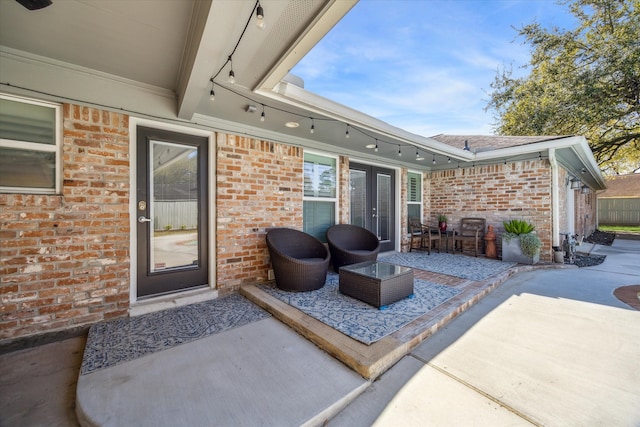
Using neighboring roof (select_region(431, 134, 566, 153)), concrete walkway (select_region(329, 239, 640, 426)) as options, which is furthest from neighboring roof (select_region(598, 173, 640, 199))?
concrete walkway (select_region(329, 239, 640, 426))

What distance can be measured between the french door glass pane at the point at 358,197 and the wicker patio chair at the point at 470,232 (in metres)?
2.35

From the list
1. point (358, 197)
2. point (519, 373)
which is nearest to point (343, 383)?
point (519, 373)

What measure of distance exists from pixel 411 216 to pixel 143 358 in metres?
6.29

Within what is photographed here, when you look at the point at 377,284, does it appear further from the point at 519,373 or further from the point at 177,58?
the point at 177,58

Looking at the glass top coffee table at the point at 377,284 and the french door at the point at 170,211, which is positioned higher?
the french door at the point at 170,211

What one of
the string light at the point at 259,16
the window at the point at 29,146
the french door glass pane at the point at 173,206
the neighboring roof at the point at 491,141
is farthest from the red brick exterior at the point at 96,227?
the neighboring roof at the point at 491,141

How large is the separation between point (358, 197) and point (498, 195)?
3304 millimetres

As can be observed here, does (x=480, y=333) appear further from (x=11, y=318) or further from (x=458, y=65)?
(x=458, y=65)

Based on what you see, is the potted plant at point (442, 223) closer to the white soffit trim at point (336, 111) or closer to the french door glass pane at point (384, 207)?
the french door glass pane at point (384, 207)

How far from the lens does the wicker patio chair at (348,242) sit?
4.17m

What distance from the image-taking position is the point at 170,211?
3225 mm

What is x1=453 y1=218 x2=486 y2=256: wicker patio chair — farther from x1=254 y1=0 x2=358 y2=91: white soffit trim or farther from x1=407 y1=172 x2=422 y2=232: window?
x1=254 y1=0 x2=358 y2=91: white soffit trim

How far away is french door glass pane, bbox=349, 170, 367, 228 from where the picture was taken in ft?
18.2

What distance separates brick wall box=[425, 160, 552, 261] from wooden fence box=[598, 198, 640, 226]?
19021mm
